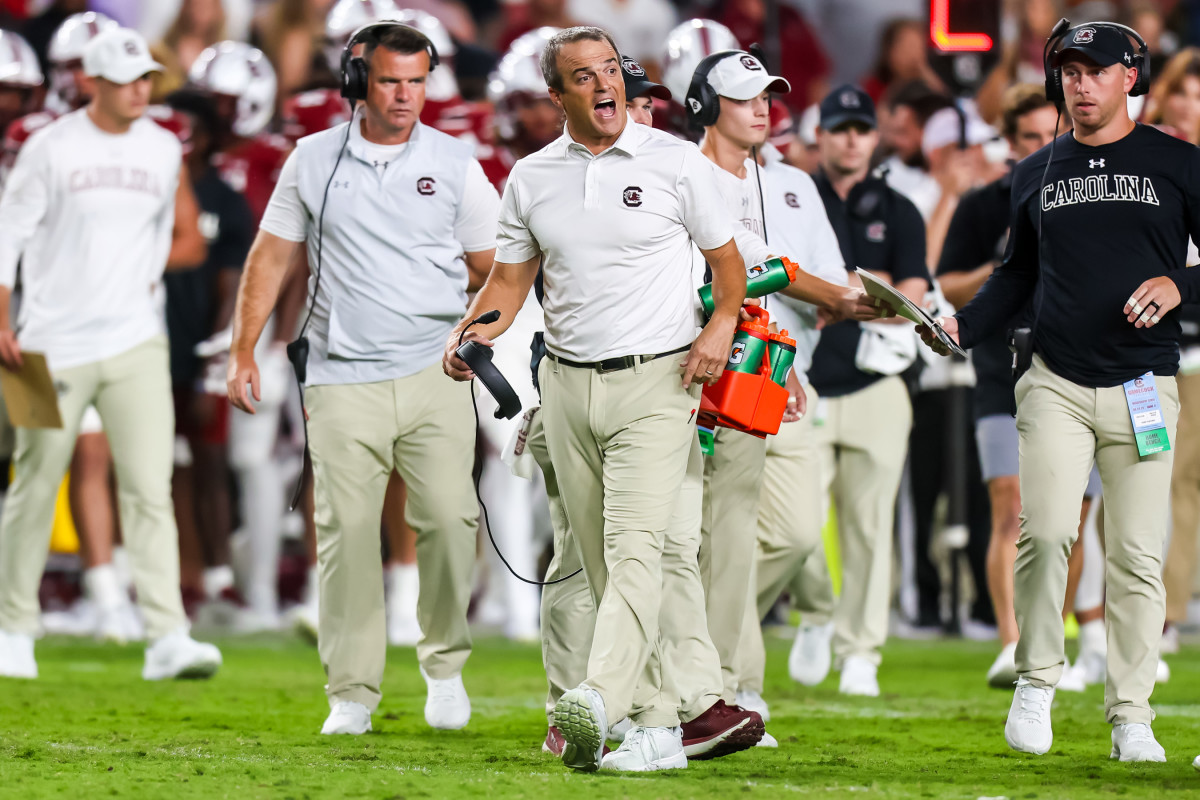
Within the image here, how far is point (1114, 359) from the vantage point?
5387 millimetres

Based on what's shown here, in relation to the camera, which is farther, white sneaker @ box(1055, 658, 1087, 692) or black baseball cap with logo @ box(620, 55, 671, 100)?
white sneaker @ box(1055, 658, 1087, 692)

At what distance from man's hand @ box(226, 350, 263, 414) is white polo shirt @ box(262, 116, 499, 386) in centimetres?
20

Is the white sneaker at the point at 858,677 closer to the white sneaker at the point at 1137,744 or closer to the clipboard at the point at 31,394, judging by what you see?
the white sneaker at the point at 1137,744

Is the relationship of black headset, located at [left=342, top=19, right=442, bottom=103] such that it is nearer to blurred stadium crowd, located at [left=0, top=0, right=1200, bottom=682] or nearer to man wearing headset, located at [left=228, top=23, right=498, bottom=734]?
man wearing headset, located at [left=228, top=23, right=498, bottom=734]

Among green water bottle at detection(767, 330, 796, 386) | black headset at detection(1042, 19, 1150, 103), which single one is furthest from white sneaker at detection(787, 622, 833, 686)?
black headset at detection(1042, 19, 1150, 103)

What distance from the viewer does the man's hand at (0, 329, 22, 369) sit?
24.2ft

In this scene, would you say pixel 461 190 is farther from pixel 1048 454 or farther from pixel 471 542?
pixel 1048 454

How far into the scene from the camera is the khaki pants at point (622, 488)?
193 inches

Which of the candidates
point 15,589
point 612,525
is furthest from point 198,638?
point 612,525

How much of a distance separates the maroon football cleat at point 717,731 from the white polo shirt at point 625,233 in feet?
3.41

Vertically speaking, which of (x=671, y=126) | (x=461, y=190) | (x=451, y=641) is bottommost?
(x=451, y=641)

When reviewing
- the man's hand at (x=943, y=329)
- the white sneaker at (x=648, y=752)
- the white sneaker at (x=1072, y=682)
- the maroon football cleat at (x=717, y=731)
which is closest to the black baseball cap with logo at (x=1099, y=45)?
the man's hand at (x=943, y=329)

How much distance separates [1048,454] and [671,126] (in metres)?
2.61

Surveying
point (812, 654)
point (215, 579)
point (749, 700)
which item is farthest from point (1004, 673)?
point (215, 579)
